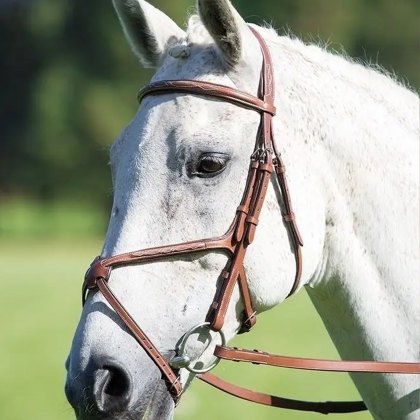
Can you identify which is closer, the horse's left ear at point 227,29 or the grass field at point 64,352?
the horse's left ear at point 227,29

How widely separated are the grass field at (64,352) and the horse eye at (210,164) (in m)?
2.30

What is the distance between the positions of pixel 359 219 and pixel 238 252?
0.60 m

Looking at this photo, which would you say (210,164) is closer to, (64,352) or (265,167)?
(265,167)

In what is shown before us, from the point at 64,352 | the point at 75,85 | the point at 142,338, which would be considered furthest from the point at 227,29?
the point at 75,85

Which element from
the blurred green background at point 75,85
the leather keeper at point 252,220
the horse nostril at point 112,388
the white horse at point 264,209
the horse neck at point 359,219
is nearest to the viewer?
the horse nostril at point 112,388

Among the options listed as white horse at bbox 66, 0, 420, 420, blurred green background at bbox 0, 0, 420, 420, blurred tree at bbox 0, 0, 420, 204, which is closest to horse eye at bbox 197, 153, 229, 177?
white horse at bbox 66, 0, 420, 420

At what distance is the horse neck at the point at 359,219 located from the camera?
4004 millimetres

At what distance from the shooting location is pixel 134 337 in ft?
11.7

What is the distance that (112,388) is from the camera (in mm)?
3555

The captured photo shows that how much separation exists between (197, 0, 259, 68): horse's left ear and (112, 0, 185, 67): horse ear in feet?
1.26

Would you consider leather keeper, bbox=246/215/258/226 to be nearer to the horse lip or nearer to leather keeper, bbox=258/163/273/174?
leather keeper, bbox=258/163/273/174

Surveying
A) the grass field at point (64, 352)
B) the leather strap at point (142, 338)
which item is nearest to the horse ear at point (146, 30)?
the leather strap at point (142, 338)

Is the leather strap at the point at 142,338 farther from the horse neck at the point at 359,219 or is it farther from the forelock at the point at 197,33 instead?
the forelock at the point at 197,33

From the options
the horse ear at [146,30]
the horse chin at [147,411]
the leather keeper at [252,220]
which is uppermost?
the horse ear at [146,30]
